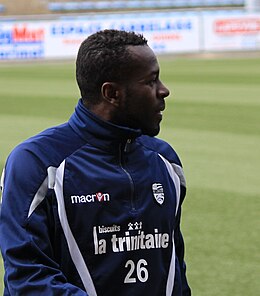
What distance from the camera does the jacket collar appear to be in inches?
114

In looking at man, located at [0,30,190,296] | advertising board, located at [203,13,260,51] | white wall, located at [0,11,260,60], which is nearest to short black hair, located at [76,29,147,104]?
man, located at [0,30,190,296]

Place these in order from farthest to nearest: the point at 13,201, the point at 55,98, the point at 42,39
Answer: the point at 42,39 < the point at 55,98 < the point at 13,201

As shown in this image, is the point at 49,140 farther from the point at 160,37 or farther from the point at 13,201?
the point at 160,37

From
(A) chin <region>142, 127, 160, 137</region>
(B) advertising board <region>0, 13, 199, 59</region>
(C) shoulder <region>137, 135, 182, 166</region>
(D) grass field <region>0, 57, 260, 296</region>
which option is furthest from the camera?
(B) advertising board <region>0, 13, 199, 59</region>

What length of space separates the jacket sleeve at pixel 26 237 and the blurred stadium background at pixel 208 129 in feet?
10.4

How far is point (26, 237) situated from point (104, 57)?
0.61m

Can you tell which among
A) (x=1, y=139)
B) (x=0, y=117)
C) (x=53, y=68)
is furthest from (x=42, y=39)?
(x=1, y=139)

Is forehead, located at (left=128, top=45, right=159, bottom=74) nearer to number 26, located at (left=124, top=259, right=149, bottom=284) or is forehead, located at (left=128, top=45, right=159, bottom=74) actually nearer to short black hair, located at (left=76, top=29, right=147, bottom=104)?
short black hair, located at (left=76, top=29, right=147, bottom=104)

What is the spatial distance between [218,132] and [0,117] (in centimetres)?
369

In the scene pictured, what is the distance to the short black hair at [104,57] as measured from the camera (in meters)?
2.83

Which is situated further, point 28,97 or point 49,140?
point 28,97

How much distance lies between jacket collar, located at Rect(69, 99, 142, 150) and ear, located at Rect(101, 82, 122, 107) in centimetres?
7

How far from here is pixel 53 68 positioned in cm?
2283

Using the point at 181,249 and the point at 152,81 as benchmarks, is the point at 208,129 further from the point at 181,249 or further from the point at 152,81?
the point at 152,81
